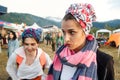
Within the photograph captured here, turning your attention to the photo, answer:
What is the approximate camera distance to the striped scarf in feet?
6.32

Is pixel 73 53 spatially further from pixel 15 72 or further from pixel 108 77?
pixel 15 72

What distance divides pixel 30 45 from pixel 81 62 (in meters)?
1.74

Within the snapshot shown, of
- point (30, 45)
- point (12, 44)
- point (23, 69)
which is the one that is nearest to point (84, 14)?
point (30, 45)

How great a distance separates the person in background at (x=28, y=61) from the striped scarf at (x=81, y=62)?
152cm

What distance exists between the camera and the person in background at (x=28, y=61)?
3627mm

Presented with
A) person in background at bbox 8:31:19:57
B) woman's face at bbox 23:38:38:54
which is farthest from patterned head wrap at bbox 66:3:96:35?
person in background at bbox 8:31:19:57

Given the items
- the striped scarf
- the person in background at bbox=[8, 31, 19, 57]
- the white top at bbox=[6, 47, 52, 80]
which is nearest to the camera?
the striped scarf

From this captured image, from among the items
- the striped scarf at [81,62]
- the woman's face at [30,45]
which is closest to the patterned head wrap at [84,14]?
the striped scarf at [81,62]

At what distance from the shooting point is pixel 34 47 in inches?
144

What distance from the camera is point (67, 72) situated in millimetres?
2088

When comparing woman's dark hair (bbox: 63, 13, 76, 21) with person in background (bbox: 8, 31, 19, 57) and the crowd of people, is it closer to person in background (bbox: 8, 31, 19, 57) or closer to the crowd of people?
the crowd of people

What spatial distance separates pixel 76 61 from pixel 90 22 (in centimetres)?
31

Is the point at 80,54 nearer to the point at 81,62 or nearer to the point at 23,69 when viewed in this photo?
the point at 81,62

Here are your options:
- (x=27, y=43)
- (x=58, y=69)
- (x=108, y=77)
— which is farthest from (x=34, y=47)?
(x=108, y=77)
